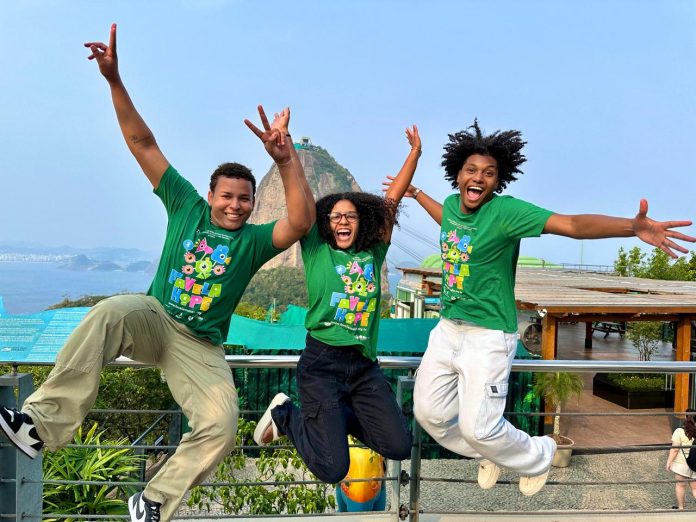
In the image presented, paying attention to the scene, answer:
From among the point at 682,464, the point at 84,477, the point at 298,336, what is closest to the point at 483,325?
the point at 84,477

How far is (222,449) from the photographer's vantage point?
7.24ft

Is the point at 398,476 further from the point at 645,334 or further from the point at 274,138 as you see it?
the point at 645,334

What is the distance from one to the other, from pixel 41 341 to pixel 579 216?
640 cm

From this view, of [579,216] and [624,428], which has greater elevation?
[579,216]

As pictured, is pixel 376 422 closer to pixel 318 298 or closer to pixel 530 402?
pixel 318 298

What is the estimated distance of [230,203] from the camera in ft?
8.19

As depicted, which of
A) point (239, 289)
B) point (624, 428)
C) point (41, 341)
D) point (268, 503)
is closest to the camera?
point (239, 289)

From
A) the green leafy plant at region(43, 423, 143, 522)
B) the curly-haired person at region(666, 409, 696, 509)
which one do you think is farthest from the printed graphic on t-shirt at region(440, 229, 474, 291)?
the curly-haired person at region(666, 409, 696, 509)

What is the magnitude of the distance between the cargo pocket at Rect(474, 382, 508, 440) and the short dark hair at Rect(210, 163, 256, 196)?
4.45ft

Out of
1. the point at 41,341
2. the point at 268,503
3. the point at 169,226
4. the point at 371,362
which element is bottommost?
the point at 268,503

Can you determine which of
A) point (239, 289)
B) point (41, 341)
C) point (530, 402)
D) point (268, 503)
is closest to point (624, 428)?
point (530, 402)

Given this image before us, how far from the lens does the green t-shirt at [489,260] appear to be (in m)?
2.49

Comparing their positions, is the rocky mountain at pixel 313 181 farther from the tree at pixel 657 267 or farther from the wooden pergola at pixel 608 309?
the wooden pergola at pixel 608 309

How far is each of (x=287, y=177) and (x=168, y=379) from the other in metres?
0.97
